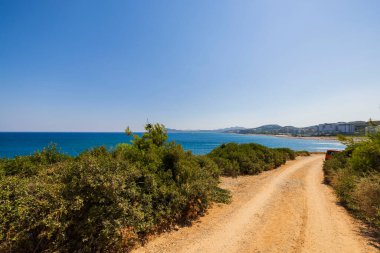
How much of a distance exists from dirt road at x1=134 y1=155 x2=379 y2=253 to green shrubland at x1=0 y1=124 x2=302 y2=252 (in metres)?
0.82

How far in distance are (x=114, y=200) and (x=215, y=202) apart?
6.37 metres

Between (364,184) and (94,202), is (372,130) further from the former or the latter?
(94,202)

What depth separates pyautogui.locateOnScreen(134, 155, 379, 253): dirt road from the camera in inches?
240

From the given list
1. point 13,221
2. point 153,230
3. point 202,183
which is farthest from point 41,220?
point 202,183

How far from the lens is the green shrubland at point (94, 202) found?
4664 millimetres

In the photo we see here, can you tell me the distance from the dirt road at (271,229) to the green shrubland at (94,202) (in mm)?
815

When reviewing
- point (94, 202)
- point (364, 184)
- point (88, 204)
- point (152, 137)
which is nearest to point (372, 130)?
point (364, 184)

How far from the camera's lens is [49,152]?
32.3ft

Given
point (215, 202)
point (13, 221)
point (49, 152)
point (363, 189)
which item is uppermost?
point (49, 152)

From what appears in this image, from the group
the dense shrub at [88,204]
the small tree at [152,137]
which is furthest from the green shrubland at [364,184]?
the small tree at [152,137]

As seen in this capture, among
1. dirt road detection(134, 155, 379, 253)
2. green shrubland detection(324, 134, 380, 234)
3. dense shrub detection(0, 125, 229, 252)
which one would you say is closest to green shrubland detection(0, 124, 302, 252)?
dense shrub detection(0, 125, 229, 252)

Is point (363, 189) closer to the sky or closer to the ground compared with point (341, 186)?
closer to the sky

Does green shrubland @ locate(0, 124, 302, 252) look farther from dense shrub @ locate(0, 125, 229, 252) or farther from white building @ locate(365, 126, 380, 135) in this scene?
white building @ locate(365, 126, 380, 135)

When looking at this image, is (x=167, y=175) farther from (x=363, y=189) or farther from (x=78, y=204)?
(x=363, y=189)
